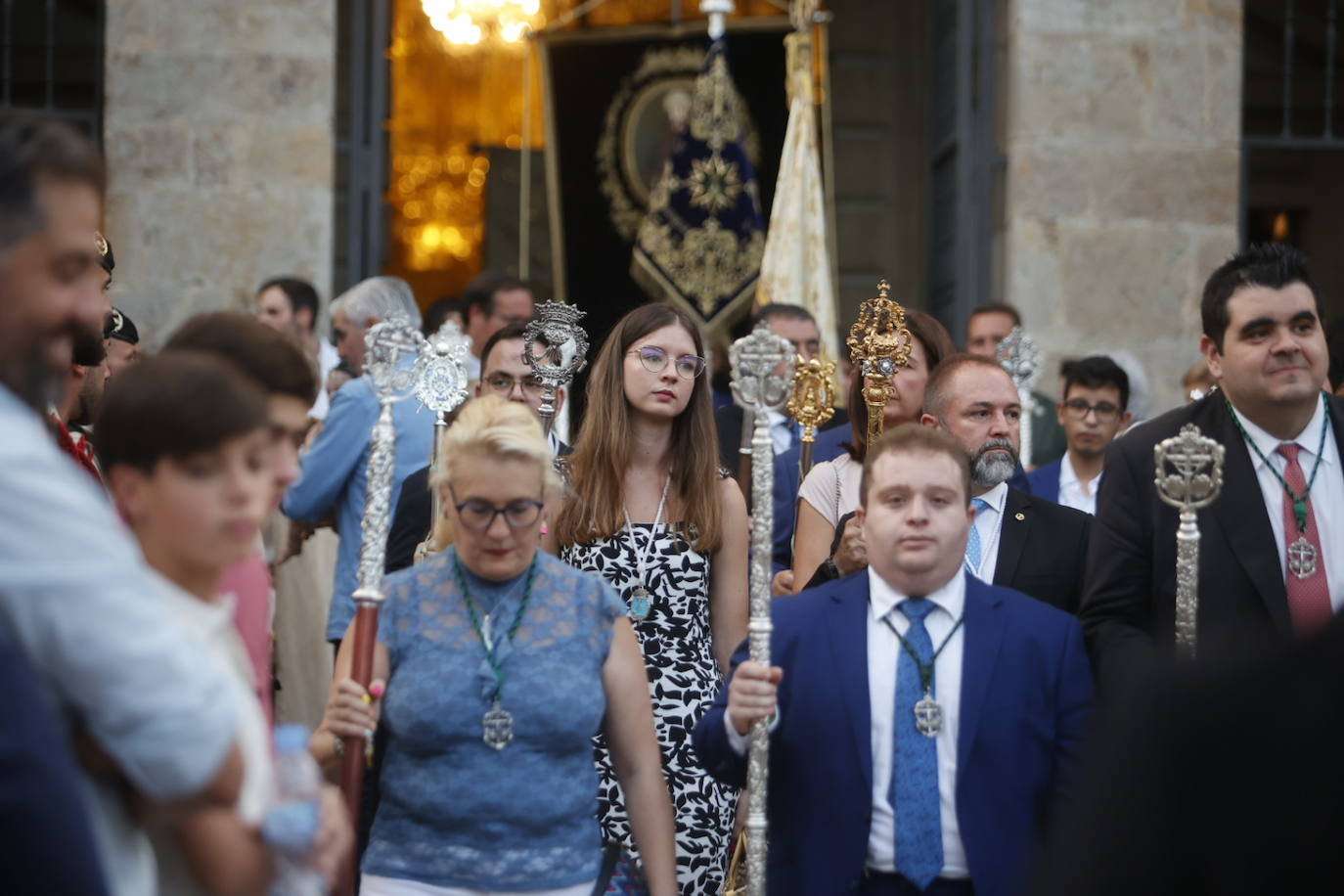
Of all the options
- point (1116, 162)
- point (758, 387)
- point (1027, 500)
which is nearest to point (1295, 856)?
point (758, 387)

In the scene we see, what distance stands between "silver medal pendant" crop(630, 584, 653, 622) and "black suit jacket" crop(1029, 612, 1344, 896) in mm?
3434

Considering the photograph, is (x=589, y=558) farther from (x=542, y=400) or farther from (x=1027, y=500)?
(x=1027, y=500)

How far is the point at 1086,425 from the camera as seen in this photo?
754cm

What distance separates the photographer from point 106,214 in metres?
9.65

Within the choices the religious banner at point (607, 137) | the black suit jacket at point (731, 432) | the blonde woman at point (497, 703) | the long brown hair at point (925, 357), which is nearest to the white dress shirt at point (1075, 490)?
the black suit jacket at point (731, 432)

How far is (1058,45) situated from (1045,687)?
6420 mm

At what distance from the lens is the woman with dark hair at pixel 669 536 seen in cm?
517

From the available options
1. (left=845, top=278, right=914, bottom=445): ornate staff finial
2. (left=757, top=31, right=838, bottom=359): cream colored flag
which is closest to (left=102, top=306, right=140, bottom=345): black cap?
(left=845, top=278, right=914, bottom=445): ornate staff finial

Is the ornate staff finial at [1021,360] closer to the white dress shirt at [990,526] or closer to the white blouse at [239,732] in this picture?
the white dress shirt at [990,526]

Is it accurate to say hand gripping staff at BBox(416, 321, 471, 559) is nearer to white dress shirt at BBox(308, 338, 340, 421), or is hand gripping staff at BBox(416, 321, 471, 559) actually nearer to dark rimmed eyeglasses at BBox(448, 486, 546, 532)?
dark rimmed eyeglasses at BBox(448, 486, 546, 532)

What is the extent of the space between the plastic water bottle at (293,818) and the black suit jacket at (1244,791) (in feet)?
3.79

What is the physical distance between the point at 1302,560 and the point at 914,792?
1.32m

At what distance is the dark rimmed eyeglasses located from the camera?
3.87 meters

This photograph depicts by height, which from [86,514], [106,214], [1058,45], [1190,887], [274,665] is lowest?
[274,665]
